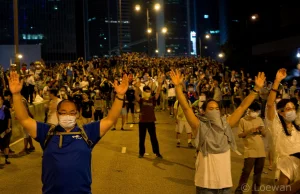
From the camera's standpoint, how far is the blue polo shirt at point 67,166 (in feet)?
14.0

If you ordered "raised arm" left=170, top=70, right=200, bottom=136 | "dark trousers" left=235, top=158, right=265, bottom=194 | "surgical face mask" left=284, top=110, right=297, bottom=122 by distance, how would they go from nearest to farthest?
"raised arm" left=170, top=70, right=200, bottom=136
"surgical face mask" left=284, top=110, right=297, bottom=122
"dark trousers" left=235, top=158, right=265, bottom=194

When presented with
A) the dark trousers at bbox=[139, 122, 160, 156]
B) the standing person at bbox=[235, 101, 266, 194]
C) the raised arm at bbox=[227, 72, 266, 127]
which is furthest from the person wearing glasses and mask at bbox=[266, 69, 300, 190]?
the dark trousers at bbox=[139, 122, 160, 156]

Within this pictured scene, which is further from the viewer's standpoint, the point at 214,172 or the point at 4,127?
the point at 4,127

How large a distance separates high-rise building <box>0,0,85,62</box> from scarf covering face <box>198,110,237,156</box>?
100550mm

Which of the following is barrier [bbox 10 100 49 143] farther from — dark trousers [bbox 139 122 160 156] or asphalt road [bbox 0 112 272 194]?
dark trousers [bbox 139 122 160 156]

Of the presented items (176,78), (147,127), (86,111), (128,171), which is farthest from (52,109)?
(176,78)

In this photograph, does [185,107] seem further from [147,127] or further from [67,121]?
[147,127]

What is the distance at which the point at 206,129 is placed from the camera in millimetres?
5406

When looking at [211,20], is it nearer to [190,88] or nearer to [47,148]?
[190,88]

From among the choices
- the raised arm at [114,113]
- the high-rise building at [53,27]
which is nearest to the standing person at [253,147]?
the raised arm at [114,113]

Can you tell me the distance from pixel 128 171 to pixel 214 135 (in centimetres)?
561

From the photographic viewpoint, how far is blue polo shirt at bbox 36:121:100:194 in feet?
14.0

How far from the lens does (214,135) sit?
17.6 ft

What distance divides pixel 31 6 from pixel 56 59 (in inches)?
529
